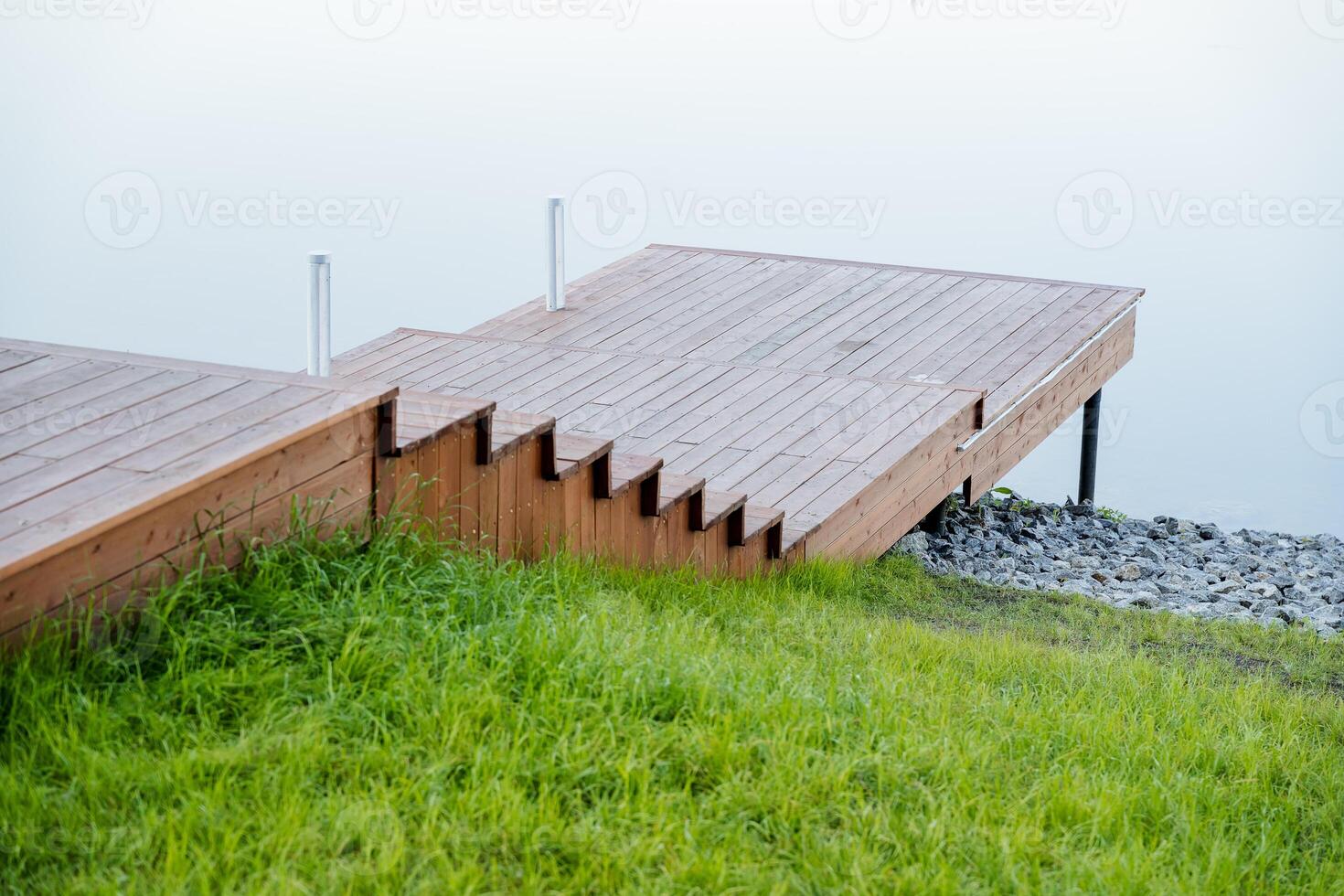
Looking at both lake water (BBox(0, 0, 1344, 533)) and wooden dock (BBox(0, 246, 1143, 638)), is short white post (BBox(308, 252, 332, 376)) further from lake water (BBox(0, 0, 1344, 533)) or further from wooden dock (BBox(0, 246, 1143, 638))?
lake water (BBox(0, 0, 1344, 533))

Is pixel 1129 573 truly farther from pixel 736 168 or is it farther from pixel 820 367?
pixel 736 168

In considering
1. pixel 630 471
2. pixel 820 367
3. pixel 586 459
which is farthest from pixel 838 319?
pixel 586 459

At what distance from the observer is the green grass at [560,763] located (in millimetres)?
2293

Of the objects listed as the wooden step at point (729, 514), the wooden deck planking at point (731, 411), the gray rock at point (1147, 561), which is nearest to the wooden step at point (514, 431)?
the wooden step at point (729, 514)

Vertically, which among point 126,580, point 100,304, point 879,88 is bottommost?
point 100,304

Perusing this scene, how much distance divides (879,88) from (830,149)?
1997 millimetres

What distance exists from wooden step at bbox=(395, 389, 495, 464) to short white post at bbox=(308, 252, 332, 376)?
175cm

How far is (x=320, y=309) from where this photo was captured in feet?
17.7

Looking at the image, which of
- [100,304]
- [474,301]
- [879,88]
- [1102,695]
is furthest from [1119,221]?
[1102,695]

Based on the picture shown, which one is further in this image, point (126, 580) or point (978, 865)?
point (126, 580)

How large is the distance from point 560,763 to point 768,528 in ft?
8.14

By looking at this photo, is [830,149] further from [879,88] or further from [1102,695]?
[1102,695]

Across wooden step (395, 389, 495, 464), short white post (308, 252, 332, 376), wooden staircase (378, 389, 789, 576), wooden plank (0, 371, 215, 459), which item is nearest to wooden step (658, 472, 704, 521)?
wooden staircase (378, 389, 789, 576)

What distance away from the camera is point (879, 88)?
19.3m
